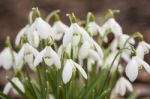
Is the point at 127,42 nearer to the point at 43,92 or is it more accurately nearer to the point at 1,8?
the point at 43,92

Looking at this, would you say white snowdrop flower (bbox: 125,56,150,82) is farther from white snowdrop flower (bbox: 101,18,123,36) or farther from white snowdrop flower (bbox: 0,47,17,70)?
white snowdrop flower (bbox: 0,47,17,70)

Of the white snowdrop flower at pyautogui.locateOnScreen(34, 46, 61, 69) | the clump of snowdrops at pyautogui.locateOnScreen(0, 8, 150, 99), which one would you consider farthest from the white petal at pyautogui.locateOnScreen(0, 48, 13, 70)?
the white snowdrop flower at pyautogui.locateOnScreen(34, 46, 61, 69)

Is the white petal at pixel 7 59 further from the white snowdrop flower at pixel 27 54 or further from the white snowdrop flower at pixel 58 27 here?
the white snowdrop flower at pixel 58 27

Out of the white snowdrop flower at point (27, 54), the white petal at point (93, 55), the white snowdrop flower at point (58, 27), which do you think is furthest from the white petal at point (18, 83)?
the white petal at point (93, 55)

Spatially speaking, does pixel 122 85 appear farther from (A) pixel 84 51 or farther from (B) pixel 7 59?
(B) pixel 7 59

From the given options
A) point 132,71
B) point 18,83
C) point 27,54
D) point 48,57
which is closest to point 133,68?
point 132,71

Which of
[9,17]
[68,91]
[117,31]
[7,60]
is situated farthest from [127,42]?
[9,17]

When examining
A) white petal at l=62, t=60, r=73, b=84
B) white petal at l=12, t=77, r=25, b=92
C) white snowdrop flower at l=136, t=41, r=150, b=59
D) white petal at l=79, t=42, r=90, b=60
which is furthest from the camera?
white petal at l=12, t=77, r=25, b=92
